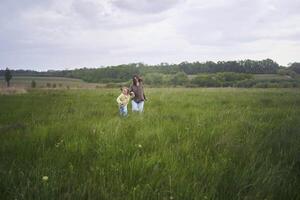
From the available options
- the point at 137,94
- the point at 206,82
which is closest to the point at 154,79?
the point at 206,82

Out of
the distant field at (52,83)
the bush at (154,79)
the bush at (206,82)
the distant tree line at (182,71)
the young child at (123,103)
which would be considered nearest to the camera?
the young child at (123,103)

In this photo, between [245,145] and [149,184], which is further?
[245,145]

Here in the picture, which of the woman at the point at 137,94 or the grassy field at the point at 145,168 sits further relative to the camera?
the woman at the point at 137,94

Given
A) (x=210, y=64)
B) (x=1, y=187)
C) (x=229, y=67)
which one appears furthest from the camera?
(x=210, y=64)

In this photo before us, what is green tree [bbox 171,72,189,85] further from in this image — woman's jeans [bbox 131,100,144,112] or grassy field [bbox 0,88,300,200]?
grassy field [bbox 0,88,300,200]

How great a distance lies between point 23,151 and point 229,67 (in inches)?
4300

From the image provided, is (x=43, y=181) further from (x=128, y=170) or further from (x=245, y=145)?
(x=245, y=145)

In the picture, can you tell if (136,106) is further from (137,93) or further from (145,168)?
(145,168)

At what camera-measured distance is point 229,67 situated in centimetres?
10712

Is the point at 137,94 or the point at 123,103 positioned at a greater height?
the point at 137,94

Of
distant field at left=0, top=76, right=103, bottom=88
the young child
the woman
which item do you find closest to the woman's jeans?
the woman

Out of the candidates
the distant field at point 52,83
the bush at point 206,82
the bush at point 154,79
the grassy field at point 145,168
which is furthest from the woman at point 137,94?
the bush at point 154,79

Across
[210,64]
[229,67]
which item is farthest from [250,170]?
[210,64]

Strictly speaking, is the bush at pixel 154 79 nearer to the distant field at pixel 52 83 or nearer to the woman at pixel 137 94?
the distant field at pixel 52 83
